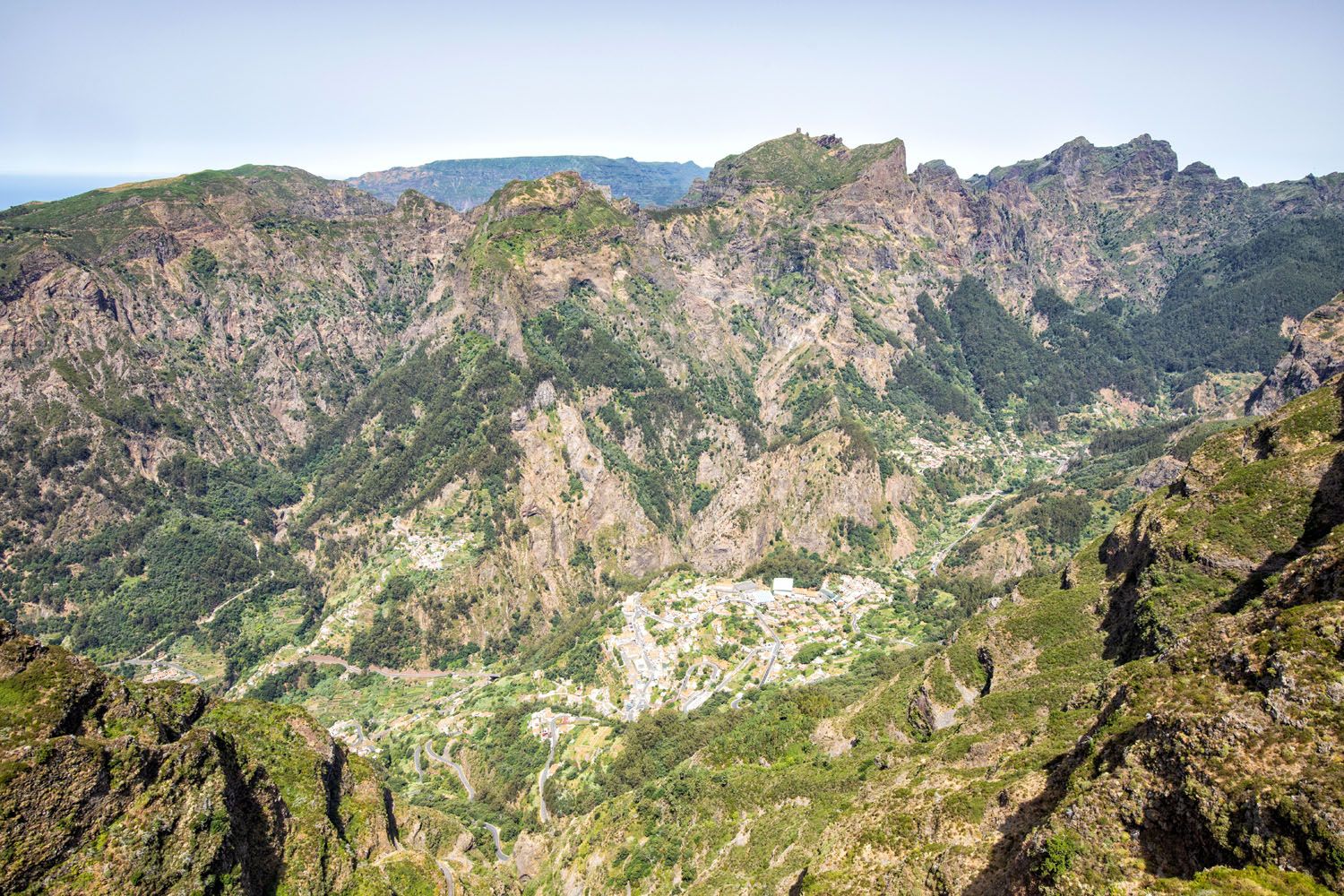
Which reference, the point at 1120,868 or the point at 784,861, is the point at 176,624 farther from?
the point at 1120,868

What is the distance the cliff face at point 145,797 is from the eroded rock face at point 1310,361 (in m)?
222

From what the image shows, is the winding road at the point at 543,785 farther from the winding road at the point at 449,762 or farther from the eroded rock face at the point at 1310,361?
the eroded rock face at the point at 1310,361

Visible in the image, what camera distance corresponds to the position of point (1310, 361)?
7333 inches

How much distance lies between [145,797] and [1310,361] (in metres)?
250

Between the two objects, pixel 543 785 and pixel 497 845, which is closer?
pixel 497 845

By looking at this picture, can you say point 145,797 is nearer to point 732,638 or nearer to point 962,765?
point 962,765

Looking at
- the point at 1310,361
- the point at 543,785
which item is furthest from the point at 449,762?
the point at 1310,361

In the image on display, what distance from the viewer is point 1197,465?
71.2m

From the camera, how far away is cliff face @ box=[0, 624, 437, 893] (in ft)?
132

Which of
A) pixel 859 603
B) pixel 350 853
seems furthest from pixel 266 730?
pixel 859 603

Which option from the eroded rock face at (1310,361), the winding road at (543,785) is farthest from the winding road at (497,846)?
the eroded rock face at (1310,361)

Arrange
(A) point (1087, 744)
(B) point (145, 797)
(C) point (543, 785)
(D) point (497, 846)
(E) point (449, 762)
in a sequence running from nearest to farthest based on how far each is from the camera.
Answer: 1. (A) point (1087, 744)
2. (B) point (145, 797)
3. (D) point (497, 846)
4. (C) point (543, 785)
5. (E) point (449, 762)

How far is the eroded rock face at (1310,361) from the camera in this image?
181750mm

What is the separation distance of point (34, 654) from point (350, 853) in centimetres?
3115
